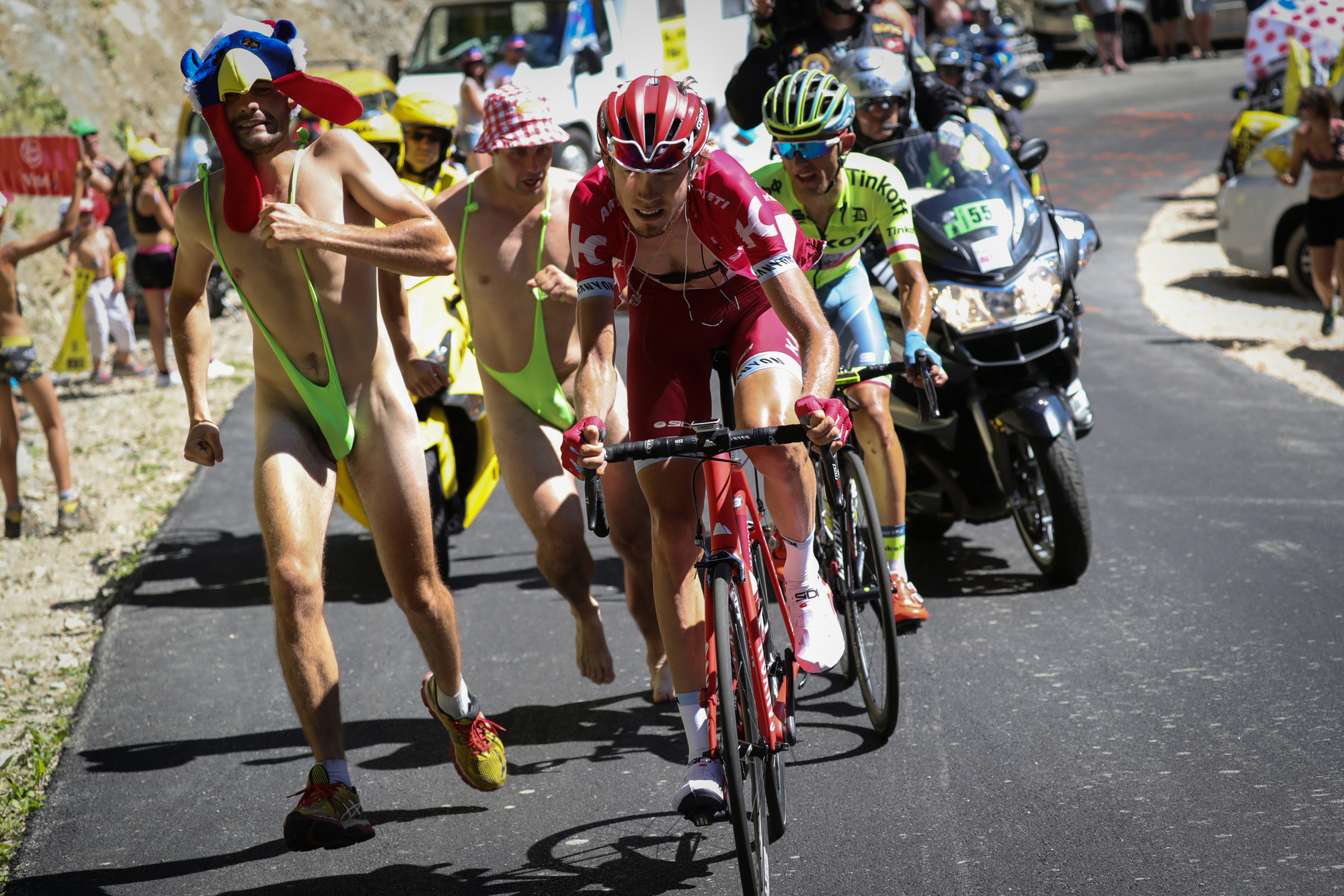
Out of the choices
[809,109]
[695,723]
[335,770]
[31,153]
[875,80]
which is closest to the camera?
[695,723]

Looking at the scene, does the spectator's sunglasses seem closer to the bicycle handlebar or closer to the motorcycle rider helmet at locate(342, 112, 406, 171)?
the motorcycle rider helmet at locate(342, 112, 406, 171)

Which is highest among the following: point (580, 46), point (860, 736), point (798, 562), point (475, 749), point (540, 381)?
point (580, 46)

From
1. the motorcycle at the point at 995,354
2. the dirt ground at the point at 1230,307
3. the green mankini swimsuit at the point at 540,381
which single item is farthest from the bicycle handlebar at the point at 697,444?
the dirt ground at the point at 1230,307

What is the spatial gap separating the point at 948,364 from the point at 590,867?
2935 mm

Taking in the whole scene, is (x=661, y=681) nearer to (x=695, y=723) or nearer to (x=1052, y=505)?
(x=695, y=723)

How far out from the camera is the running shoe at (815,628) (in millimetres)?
3797

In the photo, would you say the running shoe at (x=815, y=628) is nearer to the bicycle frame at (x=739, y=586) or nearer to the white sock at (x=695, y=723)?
the bicycle frame at (x=739, y=586)

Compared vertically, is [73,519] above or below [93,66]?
below

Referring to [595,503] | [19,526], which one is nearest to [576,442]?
[595,503]

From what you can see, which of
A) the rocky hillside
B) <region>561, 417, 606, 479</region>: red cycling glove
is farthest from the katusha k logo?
<region>561, 417, 606, 479</region>: red cycling glove

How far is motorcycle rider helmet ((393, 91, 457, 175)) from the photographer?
295 inches

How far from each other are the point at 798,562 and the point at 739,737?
68 cm

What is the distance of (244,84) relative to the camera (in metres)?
3.70

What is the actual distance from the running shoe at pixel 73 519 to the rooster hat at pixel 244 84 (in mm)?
4885
